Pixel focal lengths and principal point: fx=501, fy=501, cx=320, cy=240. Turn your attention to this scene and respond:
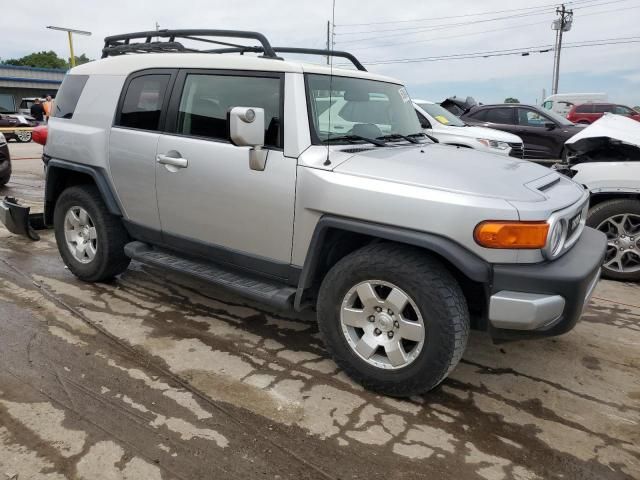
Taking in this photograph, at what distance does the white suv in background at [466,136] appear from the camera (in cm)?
859

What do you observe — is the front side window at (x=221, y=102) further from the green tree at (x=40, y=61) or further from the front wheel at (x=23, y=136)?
the green tree at (x=40, y=61)

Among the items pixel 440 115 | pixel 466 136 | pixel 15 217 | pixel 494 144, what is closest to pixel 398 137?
pixel 15 217

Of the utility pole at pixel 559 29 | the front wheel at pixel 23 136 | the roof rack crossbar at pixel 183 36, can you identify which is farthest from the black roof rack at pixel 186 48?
the utility pole at pixel 559 29

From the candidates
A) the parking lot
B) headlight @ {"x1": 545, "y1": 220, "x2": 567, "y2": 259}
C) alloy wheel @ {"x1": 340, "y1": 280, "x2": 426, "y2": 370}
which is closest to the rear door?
the parking lot

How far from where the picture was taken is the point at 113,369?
3.09 metres

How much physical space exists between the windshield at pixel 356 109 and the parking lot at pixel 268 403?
149cm

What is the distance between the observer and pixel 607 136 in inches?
195

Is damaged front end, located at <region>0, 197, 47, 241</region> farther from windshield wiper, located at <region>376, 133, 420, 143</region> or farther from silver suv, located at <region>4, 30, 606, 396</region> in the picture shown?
windshield wiper, located at <region>376, 133, 420, 143</region>

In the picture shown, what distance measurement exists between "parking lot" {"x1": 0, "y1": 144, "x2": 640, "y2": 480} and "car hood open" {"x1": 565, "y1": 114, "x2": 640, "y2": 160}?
5.90 ft

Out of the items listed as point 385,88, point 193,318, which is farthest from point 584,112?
point 193,318

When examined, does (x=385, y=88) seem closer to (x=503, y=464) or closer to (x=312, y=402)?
(x=312, y=402)

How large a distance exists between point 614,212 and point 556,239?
8.68ft

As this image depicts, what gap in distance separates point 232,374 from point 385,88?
241 centimetres

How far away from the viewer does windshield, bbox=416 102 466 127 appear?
9398mm
